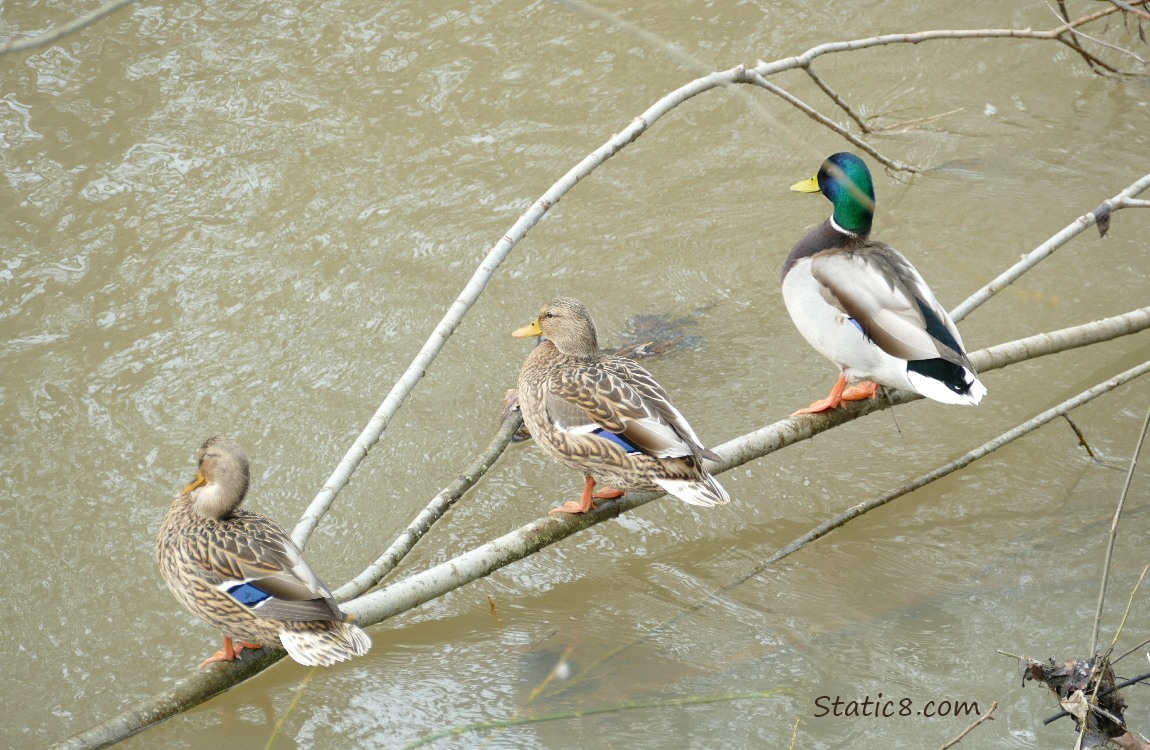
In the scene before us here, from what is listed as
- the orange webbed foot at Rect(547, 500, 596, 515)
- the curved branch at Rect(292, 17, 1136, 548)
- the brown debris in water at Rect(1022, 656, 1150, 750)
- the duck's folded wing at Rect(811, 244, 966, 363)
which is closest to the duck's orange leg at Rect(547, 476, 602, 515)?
the orange webbed foot at Rect(547, 500, 596, 515)

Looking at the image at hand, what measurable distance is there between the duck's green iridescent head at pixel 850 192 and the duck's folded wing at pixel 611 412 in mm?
1210

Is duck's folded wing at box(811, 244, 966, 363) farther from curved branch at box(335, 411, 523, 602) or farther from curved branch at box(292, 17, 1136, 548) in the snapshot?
curved branch at box(335, 411, 523, 602)

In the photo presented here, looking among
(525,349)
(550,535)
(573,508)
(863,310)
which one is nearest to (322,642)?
(550,535)

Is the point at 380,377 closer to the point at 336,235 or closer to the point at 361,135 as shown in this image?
the point at 336,235

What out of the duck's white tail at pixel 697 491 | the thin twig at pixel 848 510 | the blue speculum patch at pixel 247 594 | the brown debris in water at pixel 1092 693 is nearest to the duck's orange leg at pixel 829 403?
the thin twig at pixel 848 510

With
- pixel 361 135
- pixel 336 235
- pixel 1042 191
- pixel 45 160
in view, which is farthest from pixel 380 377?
pixel 1042 191

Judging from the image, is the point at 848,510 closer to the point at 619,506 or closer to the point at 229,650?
the point at 619,506

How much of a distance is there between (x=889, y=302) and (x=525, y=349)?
6.52 ft

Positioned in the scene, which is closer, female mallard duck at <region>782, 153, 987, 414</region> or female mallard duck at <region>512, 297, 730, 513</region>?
female mallard duck at <region>512, 297, 730, 513</region>

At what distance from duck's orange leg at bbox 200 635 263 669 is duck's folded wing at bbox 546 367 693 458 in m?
1.21

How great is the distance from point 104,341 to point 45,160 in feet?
5.29

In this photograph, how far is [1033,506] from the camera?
4383 mm

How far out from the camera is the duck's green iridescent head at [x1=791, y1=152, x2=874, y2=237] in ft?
14.5

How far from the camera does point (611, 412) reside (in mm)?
3760
